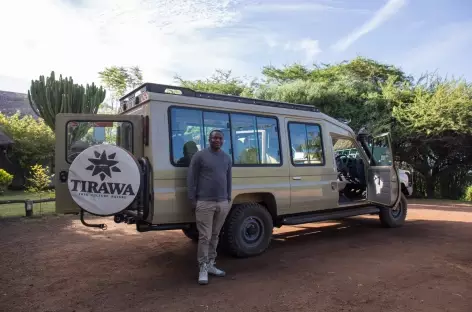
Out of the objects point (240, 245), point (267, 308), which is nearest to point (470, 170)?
point (240, 245)

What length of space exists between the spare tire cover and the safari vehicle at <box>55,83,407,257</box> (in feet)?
0.04

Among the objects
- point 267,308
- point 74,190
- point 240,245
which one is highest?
point 74,190

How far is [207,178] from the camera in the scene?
Answer: 15.7 ft

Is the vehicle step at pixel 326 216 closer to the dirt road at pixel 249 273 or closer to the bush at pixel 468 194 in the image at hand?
the dirt road at pixel 249 273

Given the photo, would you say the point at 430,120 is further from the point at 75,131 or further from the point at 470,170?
the point at 75,131

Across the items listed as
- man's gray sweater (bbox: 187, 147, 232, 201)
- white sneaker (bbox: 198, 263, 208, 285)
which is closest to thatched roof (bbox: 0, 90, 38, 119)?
man's gray sweater (bbox: 187, 147, 232, 201)

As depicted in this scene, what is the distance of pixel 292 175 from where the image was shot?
21.5ft

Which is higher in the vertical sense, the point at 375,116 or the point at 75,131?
the point at 375,116

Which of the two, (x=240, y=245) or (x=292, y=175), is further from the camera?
(x=292, y=175)

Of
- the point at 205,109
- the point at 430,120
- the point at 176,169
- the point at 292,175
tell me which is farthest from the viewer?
the point at 430,120

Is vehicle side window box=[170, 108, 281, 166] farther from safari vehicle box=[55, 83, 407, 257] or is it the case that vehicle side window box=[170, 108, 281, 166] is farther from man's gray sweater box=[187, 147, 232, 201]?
man's gray sweater box=[187, 147, 232, 201]

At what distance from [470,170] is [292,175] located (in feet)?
45.6

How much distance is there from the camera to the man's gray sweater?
4785 mm

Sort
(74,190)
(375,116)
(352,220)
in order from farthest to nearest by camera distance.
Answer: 1. (375,116)
2. (352,220)
3. (74,190)
